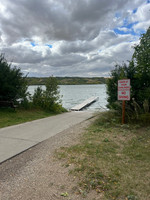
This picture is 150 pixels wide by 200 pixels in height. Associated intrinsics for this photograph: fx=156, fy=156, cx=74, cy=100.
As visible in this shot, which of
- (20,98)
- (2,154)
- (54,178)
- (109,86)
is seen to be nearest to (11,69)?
(20,98)

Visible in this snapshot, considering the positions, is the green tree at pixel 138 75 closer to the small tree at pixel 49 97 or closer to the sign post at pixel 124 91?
the sign post at pixel 124 91

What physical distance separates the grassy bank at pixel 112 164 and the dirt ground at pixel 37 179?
15 cm

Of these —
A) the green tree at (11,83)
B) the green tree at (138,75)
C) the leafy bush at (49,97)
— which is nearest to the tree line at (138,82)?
the green tree at (138,75)

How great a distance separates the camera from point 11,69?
1038 cm

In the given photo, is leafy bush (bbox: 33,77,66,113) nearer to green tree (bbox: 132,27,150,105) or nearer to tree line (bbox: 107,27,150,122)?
tree line (bbox: 107,27,150,122)

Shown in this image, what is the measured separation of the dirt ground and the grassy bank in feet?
0.48

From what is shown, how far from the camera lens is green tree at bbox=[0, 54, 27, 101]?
956cm

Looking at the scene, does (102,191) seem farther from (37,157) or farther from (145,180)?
(37,157)

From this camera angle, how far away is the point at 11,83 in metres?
9.96

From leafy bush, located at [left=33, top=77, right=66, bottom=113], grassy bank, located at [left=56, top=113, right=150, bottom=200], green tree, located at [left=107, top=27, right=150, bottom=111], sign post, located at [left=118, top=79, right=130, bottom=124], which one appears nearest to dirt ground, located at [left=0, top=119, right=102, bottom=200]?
grassy bank, located at [left=56, top=113, right=150, bottom=200]

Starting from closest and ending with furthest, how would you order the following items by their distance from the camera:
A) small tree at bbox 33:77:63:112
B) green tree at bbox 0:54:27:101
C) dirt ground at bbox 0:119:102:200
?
dirt ground at bbox 0:119:102:200 → green tree at bbox 0:54:27:101 → small tree at bbox 33:77:63:112

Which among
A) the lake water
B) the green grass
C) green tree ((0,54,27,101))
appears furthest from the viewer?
the lake water

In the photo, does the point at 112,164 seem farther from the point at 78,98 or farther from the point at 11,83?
the point at 78,98

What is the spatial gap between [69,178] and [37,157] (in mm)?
1139
